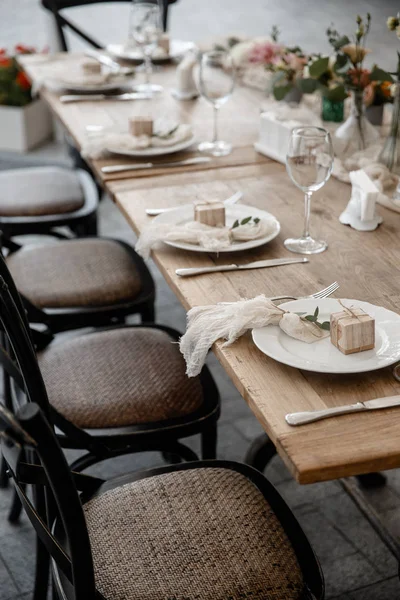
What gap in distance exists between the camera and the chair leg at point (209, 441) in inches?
62.9

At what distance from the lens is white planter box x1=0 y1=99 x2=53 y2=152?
438 cm

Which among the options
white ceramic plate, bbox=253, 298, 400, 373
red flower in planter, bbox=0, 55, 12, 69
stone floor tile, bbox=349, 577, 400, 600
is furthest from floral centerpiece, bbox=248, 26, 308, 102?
red flower in planter, bbox=0, 55, 12, 69

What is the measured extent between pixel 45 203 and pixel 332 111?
975mm

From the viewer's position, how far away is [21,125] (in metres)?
4.40

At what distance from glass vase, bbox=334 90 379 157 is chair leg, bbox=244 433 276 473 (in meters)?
0.75

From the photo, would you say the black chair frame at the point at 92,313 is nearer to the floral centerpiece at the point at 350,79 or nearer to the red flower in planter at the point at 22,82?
the floral centerpiece at the point at 350,79

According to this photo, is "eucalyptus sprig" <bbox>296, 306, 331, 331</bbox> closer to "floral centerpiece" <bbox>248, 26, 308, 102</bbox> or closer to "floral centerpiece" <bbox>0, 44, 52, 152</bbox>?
"floral centerpiece" <bbox>248, 26, 308, 102</bbox>

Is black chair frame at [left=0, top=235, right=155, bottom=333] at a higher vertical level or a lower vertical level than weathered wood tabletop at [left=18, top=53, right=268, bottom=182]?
lower

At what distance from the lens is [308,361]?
3.65ft

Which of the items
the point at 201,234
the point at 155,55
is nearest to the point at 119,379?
the point at 201,234

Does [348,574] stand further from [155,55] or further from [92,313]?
[155,55]

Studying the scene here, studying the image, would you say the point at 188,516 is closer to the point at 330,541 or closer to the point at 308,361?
the point at 308,361

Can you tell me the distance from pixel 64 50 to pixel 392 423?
9.08 feet

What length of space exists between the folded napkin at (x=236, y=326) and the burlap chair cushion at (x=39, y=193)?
1.43 meters
